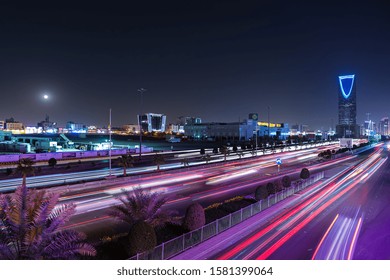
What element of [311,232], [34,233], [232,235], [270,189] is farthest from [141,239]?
[270,189]

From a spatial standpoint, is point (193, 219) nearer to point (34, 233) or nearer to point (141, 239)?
point (141, 239)

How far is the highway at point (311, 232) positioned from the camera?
12711 mm

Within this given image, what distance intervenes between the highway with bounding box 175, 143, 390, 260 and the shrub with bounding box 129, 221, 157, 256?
162 cm

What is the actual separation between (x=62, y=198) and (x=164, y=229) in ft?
36.7

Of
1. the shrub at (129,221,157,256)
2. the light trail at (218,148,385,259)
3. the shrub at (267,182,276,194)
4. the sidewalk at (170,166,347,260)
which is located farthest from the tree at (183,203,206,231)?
the shrub at (267,182,276,194)

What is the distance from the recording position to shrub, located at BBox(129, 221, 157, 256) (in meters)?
10.8

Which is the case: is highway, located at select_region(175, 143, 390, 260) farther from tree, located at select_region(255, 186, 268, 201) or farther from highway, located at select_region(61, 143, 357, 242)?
highway, located at select_region(61, 143, 357, 242)

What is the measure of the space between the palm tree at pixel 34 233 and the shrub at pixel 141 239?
1885 millimetres

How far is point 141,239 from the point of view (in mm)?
10867

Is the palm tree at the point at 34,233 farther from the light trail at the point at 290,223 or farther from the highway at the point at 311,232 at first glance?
the light trail at the point at 290,223

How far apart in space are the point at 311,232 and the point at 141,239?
9262 mm

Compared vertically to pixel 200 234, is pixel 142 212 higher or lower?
higher

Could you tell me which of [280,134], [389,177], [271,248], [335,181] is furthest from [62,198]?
[280,134]

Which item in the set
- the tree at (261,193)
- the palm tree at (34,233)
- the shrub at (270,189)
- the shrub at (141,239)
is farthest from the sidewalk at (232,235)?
the palm tree at (34,233)
